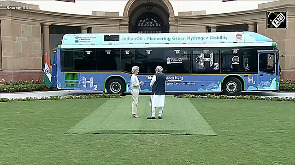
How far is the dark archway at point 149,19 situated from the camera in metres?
31.4

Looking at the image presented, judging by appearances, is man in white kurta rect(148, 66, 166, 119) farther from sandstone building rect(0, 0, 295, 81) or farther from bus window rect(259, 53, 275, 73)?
sandstone building rect(0, 0, 295, 81)

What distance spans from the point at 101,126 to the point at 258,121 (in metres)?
4.82

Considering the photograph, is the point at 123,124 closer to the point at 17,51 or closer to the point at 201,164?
the point at 201,164

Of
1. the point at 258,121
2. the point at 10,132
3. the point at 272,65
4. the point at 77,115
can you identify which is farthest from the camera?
the point at 272,65

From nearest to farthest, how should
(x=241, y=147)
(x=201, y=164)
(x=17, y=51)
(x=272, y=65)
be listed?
(x=201, y=164)
(x=241, y=147)
(x=272, y=65)
(x=17, y=51)

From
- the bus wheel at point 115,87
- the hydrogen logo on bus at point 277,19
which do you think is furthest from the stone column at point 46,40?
the hydrogen logo on bus at point 277,19

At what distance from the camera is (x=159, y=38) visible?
20891 millimetres

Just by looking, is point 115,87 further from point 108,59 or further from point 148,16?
point 148,16

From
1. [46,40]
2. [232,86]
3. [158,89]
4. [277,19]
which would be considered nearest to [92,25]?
[46,40]

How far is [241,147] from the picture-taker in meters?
7.68

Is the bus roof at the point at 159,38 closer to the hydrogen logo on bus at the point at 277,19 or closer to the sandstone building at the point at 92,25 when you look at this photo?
the sandstone building at the point at 92,25

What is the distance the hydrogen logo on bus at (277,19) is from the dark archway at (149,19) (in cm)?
890

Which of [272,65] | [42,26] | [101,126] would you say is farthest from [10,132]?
[42,26]

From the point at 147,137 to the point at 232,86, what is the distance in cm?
1247
